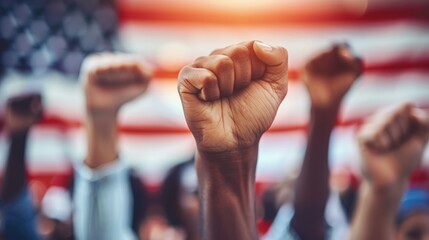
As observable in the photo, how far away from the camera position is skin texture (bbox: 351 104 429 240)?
1.09 m

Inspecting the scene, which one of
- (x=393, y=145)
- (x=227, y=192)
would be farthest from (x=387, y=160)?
(x=227, y=192)

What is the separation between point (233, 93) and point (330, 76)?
0.43 m

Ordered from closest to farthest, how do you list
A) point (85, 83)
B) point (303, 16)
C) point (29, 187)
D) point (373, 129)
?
point (373, 129) → point (85, 83) → point (29, 187) → point (303, 16)

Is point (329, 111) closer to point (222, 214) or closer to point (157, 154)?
point (222, 214)

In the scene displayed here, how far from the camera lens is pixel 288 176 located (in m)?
1.50

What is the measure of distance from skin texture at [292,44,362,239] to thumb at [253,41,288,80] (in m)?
0.38

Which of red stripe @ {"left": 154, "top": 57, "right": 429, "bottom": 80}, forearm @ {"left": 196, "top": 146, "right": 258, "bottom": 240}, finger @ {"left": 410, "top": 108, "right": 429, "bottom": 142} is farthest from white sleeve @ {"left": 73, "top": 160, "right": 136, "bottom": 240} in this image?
red stripe @ {"left": 154, "top": 57, "right": 429, "bottom": 80}

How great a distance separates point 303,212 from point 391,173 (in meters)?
0.22

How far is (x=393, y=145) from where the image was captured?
1088 mm

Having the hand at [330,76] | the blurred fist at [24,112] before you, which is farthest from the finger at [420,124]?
the blurred fist at [24,112]

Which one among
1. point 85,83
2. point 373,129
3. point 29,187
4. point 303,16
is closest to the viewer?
point 373,129

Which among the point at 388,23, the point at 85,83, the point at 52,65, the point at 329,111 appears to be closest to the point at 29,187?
the point at 52,65

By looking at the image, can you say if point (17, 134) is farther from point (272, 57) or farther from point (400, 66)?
point (400, 66)

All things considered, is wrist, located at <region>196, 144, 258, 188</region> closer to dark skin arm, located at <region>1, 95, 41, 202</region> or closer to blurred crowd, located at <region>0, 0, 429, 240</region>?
blurred crowd, located at <region>0, 0, 429, 240</region>
